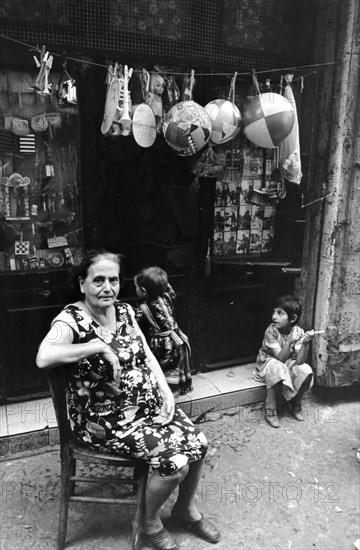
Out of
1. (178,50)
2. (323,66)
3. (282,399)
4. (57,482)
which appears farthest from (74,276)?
(323,66)

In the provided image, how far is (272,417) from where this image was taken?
14.3ft

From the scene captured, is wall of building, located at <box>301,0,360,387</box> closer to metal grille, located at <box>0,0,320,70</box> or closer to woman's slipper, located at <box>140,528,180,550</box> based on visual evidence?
metal grille, located at <box>0,0,320,70</box>

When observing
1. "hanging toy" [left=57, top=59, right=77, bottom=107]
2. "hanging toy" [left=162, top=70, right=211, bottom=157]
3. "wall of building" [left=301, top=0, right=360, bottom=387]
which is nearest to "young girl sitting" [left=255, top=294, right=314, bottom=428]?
"wall of building" [left=301, top=0, right=360, bottom=387]

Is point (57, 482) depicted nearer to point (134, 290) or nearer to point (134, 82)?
point (134, 290)

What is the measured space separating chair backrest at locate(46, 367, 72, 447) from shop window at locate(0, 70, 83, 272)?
1576mm

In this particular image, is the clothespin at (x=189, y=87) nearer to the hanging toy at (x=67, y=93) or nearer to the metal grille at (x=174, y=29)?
the metal grille at (x=174, y=29)

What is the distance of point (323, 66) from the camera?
4.38 meters

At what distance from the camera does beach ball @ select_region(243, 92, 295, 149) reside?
3.62 meters

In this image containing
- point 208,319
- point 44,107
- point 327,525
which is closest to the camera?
point 327,525

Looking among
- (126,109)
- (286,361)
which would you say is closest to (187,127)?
(126,109)

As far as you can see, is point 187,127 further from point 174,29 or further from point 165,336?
point 165,336

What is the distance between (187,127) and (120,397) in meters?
1.95

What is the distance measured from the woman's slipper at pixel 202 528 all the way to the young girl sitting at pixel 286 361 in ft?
4.79

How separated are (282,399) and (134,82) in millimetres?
3180
